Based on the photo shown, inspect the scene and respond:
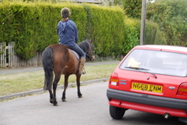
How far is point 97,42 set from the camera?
2312 cm

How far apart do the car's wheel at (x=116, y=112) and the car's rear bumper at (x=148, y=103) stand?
0.35m

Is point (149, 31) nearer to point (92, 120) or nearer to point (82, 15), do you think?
point (82, 15)

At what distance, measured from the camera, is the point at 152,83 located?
23.1 feet

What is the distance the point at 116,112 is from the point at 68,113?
1.36m

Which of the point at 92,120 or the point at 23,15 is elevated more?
the point at 23,15

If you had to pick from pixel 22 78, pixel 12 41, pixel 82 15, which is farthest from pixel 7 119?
pixel 82 15

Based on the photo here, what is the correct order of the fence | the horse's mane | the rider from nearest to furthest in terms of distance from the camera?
the rider → the horse's mane → the fence

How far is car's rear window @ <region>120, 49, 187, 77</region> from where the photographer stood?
7.27 meters

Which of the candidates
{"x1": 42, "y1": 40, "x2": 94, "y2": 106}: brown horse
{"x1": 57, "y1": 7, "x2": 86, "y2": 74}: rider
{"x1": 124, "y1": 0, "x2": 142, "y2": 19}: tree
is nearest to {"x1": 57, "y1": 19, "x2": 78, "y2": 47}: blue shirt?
{"x1": 57, "y1": 7, "x2": 86, "y2": 74}: rider

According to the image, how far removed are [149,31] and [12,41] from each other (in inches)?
536

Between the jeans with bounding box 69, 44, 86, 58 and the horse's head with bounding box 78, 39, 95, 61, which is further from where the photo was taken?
the horse's head with bounding box 78, 39, 95, 61

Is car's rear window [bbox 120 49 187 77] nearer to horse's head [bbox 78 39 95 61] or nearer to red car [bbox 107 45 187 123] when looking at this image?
red car [bbox 107 45 187 123]

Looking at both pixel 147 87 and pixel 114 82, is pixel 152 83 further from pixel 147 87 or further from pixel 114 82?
pixel 114 82


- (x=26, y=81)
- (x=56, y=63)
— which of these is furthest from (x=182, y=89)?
(x=26, y=81)
